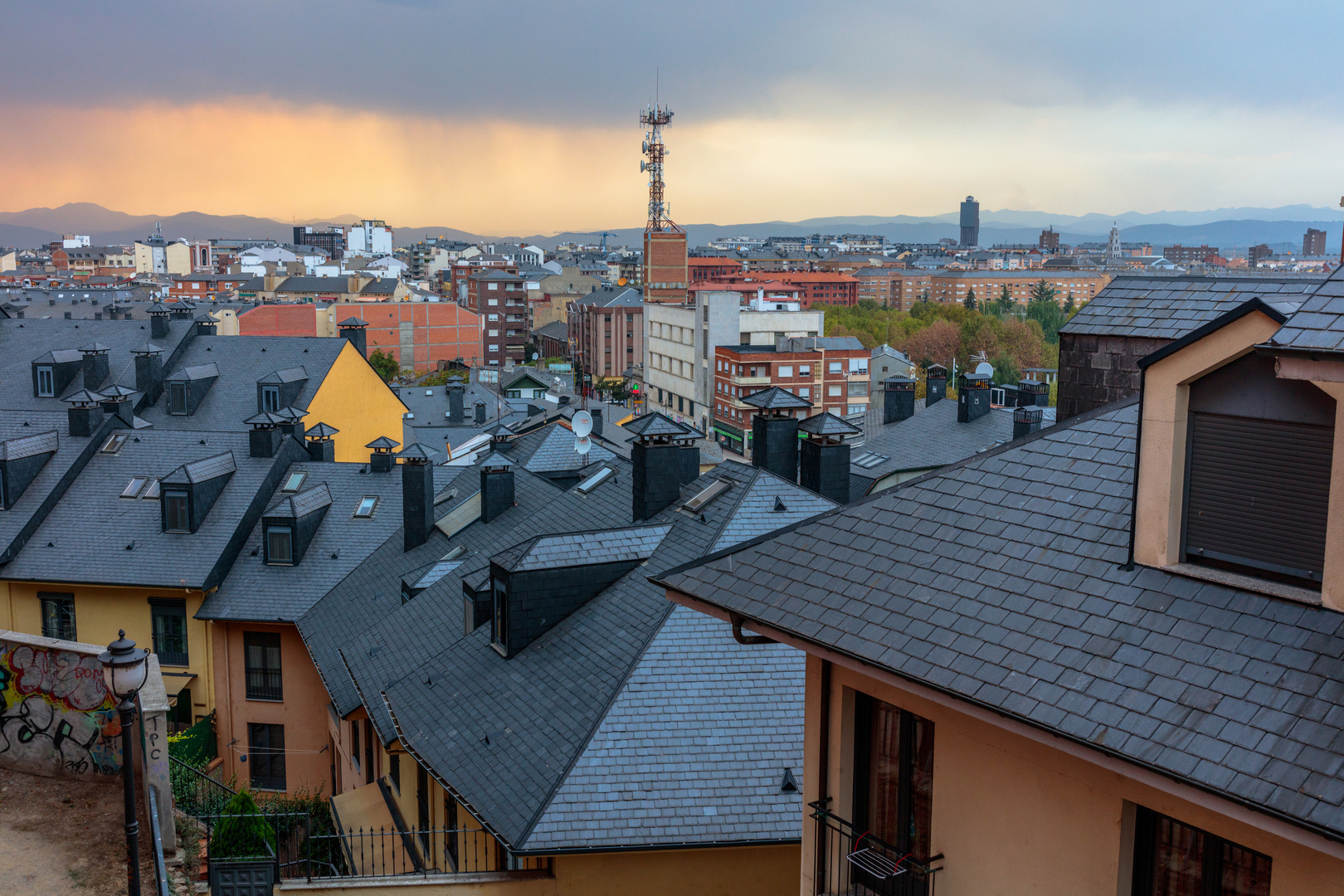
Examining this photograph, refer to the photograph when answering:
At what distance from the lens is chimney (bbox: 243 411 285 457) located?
1283 inches

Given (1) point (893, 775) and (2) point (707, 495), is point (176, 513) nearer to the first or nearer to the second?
(2) point (707, 495)

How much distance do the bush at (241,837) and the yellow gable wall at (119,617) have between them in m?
14.3

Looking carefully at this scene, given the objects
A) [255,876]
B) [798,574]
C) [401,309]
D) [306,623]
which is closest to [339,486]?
[306,623]

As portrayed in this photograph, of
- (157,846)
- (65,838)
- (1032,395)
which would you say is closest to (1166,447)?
(157,846)

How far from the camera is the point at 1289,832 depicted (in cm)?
485

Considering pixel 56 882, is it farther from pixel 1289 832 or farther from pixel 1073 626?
pixel 1289 832

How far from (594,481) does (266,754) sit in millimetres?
12005

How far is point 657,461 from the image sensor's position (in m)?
20.5

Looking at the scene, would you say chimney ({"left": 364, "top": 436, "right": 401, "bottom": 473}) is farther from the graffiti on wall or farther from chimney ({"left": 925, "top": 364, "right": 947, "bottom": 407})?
chimney ({"left": 925, "top": 364, "right": 947, "bottom": 407})

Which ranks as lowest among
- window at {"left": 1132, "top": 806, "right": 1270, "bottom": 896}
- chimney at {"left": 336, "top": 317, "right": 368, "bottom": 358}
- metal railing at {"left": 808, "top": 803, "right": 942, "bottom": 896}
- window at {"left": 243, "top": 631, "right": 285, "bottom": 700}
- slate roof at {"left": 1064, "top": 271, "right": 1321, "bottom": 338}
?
window at {"left": 243, "top": 631, "right": 285, "bottom": 700}

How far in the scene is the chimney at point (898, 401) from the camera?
4675cm

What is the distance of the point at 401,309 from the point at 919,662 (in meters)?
123

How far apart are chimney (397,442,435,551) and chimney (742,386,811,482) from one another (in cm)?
869

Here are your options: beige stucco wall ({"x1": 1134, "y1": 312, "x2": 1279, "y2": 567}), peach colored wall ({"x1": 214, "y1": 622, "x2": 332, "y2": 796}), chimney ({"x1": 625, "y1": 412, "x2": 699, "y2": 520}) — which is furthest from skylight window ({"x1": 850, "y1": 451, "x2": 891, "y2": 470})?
beige stucco wall ({"x1": 1134, "y1": 312, "x2": 1279, "y2": 567})
